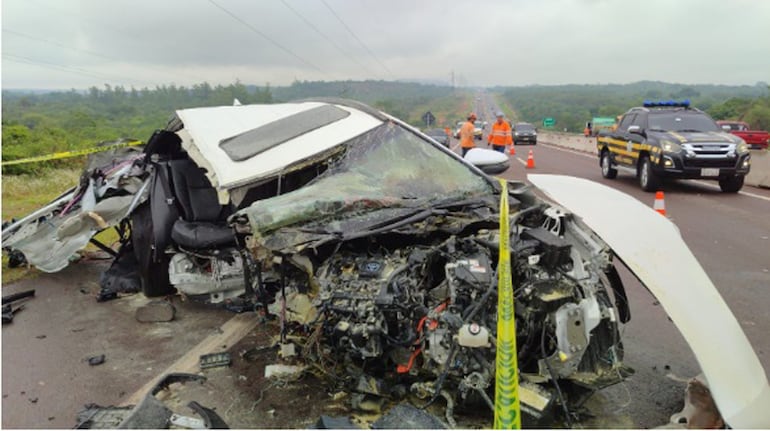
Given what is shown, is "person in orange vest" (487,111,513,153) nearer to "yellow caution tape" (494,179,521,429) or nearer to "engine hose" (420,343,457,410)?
"yellow caution tape" (494,179,521,429)

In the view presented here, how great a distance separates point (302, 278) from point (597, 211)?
1934 mm

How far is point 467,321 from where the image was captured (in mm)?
→ 2656

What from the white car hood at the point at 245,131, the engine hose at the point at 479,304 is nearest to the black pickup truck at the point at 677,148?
the white car hood at the point at 245,131

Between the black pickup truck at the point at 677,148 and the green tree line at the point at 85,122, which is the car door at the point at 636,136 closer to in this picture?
the black pickup truck at the point at 677,148

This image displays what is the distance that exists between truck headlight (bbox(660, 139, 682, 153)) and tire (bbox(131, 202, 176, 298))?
1020cm

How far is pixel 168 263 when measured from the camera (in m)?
5.16

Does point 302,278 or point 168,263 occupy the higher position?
point 302,278

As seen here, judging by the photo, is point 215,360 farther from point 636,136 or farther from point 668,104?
point 668,104

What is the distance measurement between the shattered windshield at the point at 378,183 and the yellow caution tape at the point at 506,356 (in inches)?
32.6

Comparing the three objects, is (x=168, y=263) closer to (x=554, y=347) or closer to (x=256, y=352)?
(x=256, y=352)

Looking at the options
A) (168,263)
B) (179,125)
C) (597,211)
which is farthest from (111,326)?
(597,211)

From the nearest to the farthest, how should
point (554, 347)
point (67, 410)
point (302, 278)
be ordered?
1. point (554, 347)
2. point (67, 410)
3. point (302, 278)

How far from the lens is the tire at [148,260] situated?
501cm

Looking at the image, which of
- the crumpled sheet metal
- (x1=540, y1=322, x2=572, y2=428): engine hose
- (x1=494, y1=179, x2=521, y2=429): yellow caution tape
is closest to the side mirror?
(x1=494, y1=179, x2=521, y2=429): yellow caution tape
